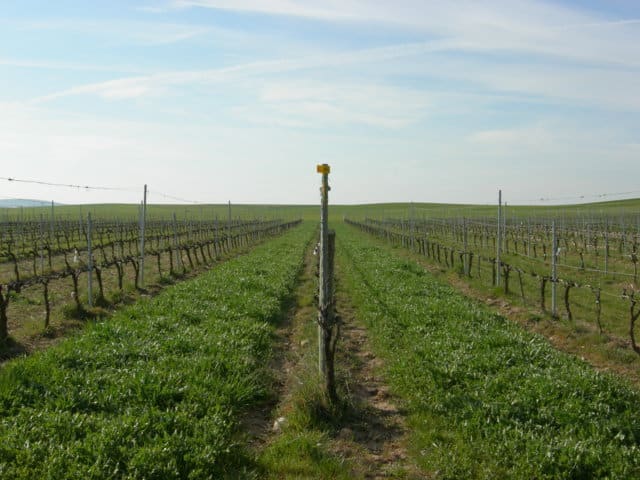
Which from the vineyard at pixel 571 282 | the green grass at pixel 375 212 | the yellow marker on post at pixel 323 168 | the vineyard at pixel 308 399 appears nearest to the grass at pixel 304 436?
the vineyard at pixel 308 399

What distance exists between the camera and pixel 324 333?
6.15m

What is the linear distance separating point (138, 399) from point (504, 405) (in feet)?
12.7

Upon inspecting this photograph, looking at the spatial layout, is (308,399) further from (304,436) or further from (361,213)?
(361,213)

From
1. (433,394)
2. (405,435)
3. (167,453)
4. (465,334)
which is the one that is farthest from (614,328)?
(167,453)

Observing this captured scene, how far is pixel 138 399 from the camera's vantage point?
18.7 feet

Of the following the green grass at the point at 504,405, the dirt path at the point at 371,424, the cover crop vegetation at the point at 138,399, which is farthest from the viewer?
the dirt path at the point at 371,424

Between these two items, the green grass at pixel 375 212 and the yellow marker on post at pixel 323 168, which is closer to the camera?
the yellow marker on post at pixel 323 168

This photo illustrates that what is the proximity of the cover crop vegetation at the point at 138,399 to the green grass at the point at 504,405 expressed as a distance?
1.94 meters

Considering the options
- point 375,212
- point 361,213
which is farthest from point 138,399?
point 375,212

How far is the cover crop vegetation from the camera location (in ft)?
14.8

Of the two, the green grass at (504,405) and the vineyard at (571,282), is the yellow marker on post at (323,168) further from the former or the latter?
the vineyard at (571,282)

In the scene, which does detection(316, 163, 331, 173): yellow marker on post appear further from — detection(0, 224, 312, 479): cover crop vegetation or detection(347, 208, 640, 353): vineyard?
detection(347, 208, 640, 353): vineyard

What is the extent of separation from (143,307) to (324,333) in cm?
549

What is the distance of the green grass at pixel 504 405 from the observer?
183 inches
